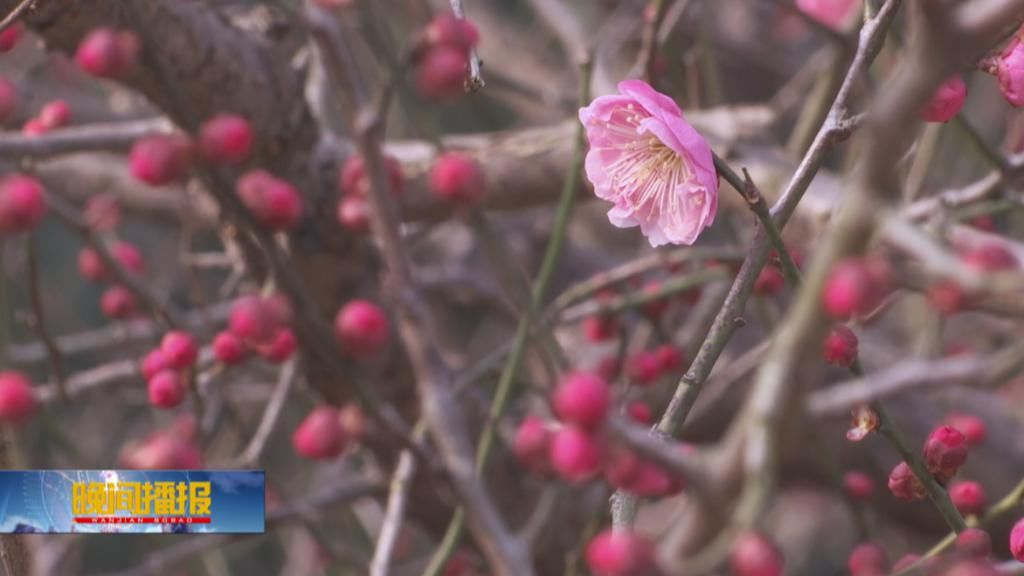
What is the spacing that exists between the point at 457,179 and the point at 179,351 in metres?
0.33

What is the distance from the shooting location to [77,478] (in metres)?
1.04

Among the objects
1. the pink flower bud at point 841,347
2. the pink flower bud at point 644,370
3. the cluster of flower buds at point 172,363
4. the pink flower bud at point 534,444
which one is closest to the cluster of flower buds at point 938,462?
the pink flower bud at point 841,347

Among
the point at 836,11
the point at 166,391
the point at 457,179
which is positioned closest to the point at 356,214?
the point at 457,179

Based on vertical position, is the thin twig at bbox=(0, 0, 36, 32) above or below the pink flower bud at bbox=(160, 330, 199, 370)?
above

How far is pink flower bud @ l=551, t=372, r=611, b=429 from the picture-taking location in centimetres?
57

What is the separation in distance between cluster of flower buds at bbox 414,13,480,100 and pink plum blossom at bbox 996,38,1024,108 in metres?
0.41

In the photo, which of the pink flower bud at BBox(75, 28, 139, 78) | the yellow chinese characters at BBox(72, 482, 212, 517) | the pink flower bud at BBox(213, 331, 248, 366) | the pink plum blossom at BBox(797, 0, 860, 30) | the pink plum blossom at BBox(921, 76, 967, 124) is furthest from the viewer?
the pink plum blossom at BBox(797, 0, 860, 30)

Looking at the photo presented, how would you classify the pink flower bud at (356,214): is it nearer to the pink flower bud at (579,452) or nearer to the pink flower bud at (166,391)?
the pink flower bud at (166,391)

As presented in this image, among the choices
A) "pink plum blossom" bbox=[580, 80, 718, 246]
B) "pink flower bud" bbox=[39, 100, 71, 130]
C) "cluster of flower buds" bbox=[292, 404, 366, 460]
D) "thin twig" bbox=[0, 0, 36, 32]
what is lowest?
"cluster of flower buds" bbox=[292, 404, 366, 460]

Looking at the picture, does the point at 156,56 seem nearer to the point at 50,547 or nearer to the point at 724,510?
the point at 50,547

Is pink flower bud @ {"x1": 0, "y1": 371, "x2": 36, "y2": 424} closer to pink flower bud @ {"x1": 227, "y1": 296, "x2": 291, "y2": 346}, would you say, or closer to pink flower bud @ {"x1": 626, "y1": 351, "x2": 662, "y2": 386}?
pink flower bud @ {"x1": 227, "y1": 296, "x2": 291, "y2": 346}

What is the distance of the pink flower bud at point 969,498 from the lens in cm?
108

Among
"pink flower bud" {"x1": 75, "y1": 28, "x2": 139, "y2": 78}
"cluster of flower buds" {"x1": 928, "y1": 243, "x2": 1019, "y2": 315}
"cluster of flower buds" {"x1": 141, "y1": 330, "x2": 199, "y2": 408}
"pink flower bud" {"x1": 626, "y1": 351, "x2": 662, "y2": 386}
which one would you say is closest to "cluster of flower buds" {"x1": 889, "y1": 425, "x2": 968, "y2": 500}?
"cluster of flower buds" {"x1": 928, "y1": 243, "x2": 1019, "y2": 315}

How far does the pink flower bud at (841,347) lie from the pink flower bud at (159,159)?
656mm
